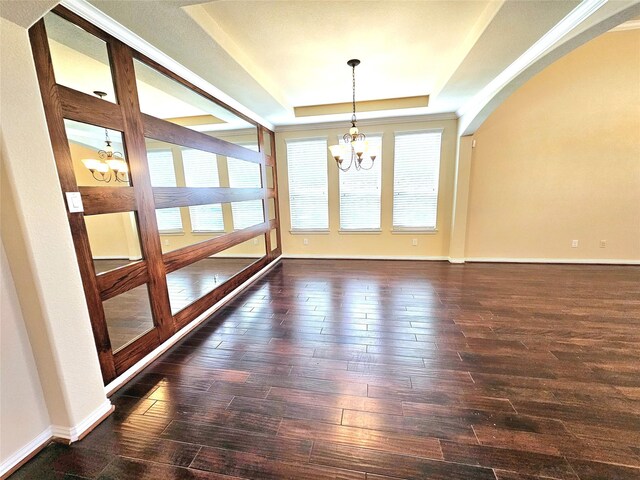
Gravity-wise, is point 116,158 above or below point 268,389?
above

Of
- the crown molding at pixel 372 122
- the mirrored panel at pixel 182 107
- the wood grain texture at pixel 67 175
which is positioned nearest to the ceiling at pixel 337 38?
the mirrored panel at pixel 182 107

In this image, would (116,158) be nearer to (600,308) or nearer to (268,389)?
(268,389)

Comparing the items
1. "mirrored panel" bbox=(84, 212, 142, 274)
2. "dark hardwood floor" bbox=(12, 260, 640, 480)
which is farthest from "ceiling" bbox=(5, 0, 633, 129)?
"dark hardwood floor" bbox=(12, 260, 640, 480)

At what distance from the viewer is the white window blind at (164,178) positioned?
2.28 meters

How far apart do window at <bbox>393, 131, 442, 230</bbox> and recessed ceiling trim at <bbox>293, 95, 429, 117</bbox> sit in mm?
642

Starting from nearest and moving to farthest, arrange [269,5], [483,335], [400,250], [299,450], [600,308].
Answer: [299,450] → [269,5] → [483,335] → [600,308] → [400,250]

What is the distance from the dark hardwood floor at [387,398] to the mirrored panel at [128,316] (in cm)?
33

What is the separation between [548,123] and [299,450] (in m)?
5.90

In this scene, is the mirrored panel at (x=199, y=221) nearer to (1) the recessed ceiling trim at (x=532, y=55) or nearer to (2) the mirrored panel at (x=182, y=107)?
(2) the mirrored panel at (x=182, y=107)

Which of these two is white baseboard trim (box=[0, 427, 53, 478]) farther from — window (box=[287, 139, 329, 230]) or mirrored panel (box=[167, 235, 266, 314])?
window (box=[287, 139, 329, 230])

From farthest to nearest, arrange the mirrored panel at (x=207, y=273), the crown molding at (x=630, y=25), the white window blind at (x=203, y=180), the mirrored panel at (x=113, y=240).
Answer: the crown molding at (x=630, y=25), the white window blind at (x=203, y=180), the mirrored panel at (x=207, y=273), the mirrored panel at (x=113, y=240)

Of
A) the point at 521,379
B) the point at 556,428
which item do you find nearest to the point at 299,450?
the point at 556,428

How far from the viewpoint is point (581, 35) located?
2.04m

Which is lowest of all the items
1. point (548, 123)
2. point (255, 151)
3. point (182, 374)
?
point (182, 374)
